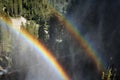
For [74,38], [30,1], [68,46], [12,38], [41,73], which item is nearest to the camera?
[74,38]

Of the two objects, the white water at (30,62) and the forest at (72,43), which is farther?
the white water at (30,62)

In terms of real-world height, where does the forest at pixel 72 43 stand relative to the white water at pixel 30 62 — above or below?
above

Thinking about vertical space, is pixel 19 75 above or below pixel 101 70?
below

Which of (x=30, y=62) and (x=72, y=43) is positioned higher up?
(x=72, y=43)

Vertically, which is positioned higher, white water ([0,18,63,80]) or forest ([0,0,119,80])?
forest ([0,0,119,80])

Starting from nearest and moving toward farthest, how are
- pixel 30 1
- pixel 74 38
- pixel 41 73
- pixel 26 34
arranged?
pixel 74 38
pixel 41 73
pixel 26 34
pixel 30 1

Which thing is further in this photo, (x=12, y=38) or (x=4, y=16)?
(x=4, y=16)

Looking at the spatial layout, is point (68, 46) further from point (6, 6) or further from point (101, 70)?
point (6, 6)

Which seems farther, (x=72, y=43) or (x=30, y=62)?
(x=30, y=62)

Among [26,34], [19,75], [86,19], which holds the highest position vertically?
[86,19]

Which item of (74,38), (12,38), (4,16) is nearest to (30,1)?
(4,16)

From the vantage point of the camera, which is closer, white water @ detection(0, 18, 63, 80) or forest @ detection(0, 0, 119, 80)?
forest @ detection(0, 0, 119, 80)
